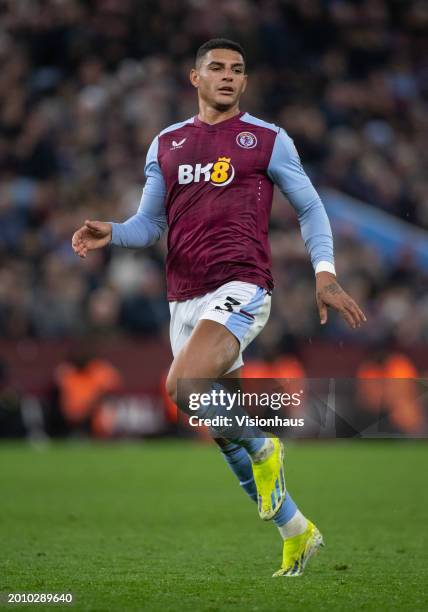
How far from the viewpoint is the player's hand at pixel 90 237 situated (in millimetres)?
5188

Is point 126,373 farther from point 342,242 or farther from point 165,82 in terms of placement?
point 165,82

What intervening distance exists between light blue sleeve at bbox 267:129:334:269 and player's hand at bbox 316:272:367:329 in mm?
290

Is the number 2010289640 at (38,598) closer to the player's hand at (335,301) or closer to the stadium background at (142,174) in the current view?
the player's hand at (335,301)

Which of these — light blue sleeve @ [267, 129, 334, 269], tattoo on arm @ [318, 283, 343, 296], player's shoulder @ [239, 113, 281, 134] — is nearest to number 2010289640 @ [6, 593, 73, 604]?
tattoo on arm @ [318, 283, 343, 296]

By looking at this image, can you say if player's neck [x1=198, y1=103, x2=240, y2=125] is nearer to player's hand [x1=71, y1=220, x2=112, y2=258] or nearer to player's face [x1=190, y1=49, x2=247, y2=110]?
player's face [x1=190, y1=49, x2=247, y2=110]

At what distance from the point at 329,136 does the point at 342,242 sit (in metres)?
2.39

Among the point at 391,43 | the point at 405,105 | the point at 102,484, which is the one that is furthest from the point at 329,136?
the point at 102,484

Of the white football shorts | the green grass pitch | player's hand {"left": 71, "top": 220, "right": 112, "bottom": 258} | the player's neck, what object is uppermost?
the player's neck

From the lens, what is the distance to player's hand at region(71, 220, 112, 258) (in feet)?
17.0

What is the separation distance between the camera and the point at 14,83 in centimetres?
1689

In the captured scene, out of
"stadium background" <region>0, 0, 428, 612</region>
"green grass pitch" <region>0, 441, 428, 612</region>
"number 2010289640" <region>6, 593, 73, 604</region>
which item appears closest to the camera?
"number 2010289640" <region>6, 593, 73, 604</region>

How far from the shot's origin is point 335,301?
480cm

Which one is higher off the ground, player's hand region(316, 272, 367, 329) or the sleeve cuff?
the sleeve cuff

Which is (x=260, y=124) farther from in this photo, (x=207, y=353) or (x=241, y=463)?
(x=241, y=463)
